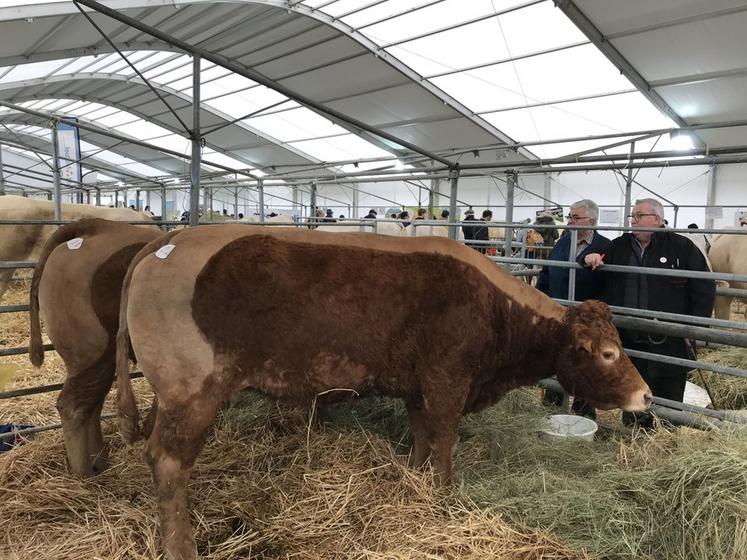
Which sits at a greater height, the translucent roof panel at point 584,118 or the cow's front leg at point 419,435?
the translucent roof panel at point 584,118

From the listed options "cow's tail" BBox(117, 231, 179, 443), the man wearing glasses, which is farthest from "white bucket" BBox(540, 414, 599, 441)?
"cow's tail" BBox(117, 231, 179, 443)

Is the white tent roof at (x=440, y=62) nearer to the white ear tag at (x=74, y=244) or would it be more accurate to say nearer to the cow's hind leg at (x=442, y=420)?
the white ear tag at (x=74, y=244)

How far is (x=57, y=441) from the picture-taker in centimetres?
337

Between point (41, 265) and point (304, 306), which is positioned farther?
point (41, 265)

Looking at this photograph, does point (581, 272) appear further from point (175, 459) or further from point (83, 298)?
point (83, 298)

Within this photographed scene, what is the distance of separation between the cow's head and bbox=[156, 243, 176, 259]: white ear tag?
2107 mm

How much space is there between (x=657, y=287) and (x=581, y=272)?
2.00ft

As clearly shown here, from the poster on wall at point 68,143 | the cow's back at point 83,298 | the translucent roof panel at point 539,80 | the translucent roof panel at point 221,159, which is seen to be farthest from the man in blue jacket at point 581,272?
the translucent roof panel at point 221,159

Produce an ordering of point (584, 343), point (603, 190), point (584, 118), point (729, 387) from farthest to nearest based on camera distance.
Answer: point (603, 190)
point (584, 118)
point (729, 387)
point (584, 343)

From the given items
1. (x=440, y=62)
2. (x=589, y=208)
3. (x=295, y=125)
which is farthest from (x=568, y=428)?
(x=295, y=125)

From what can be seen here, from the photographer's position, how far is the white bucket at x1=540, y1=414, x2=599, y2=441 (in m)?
3.47

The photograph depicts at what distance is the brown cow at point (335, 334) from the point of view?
2344 millimetres

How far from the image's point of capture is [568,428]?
3.69 meters

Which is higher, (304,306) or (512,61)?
(512,61)
